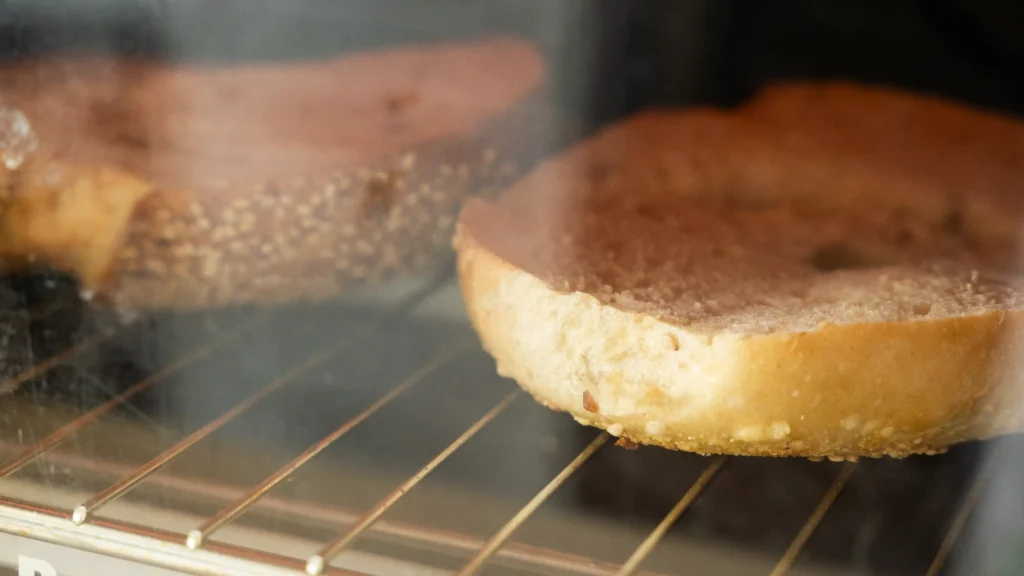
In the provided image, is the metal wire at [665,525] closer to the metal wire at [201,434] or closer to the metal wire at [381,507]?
the metal wire at [381,507]

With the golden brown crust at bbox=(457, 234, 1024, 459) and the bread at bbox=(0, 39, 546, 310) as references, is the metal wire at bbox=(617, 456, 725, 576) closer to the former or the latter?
the golden brown crust at bbox=(457, 234, 1024, 459)

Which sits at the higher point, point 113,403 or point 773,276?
point 773,276

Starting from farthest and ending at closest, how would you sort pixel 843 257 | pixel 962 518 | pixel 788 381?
pixel 843 257
pixel 962 518
pixel 788 381

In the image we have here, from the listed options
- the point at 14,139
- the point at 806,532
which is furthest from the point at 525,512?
the point at 14,139

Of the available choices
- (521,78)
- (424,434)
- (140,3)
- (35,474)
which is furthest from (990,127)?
(35,474)

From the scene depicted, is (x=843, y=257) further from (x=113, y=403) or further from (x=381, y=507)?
(x=113, y=403)

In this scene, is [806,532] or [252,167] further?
[252,167]

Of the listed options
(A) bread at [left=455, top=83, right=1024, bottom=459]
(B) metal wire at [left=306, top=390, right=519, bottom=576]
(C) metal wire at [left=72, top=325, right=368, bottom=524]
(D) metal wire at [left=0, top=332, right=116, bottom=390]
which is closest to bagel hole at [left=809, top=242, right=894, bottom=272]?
(A) bread at [left=455, top=83, right=1024, bottom=459]
